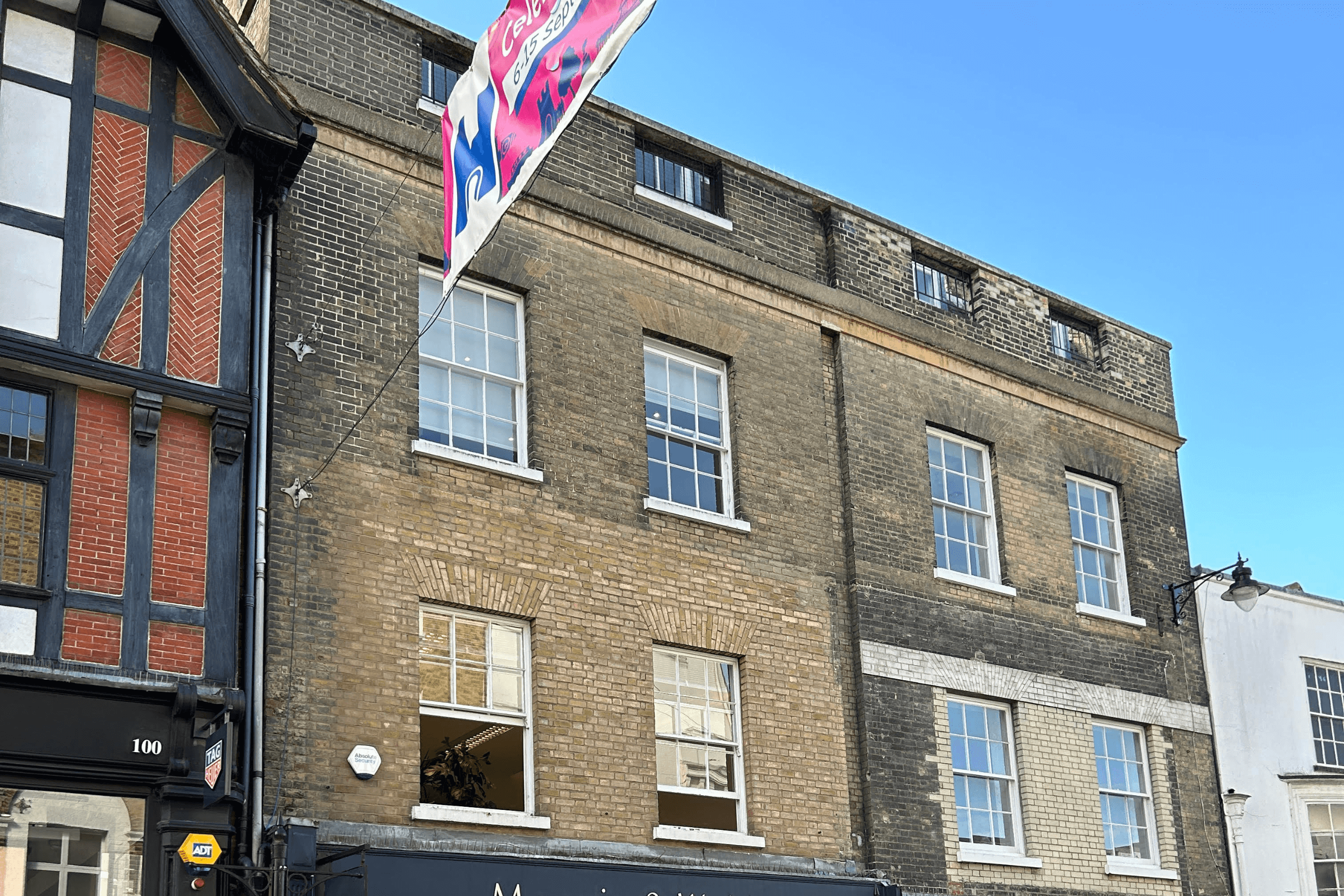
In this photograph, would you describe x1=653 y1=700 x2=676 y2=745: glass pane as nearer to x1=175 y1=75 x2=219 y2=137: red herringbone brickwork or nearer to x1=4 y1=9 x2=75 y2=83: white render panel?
x1=175 y1=75 x2=219 y2=137: red herringbone brickwork

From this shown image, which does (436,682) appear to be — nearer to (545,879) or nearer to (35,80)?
(545,879)

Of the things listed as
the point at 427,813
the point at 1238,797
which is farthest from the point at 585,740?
the point at 1238,797

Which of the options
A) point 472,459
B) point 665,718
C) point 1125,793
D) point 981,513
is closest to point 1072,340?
point 981,513

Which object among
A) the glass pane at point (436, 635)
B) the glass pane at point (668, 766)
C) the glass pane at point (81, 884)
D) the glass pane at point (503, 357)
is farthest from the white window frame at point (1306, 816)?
the glass pane at point (81, 884)

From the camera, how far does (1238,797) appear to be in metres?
19.8

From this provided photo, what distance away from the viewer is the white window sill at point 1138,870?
59.1 feet

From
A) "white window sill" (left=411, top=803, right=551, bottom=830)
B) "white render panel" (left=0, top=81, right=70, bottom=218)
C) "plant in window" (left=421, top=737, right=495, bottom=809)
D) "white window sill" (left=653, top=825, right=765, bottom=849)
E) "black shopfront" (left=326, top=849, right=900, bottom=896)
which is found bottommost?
"black shopfront" (left=326, top=849, right=900, bottom=896)

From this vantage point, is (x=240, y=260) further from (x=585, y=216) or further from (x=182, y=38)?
(x=585, y=216)

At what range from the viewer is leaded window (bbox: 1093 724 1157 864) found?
18.5 metres

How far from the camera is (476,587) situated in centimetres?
1366

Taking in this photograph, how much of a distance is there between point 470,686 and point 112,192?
16.4 ft

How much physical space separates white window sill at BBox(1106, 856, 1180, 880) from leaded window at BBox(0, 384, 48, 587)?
12.4m

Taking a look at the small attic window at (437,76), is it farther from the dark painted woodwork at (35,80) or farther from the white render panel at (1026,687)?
the white render panel at (1026,687)

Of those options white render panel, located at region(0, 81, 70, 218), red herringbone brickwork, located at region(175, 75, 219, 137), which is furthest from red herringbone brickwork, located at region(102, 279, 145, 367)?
red herringbone brickwork, located at region(175, 75, 219, 137)
